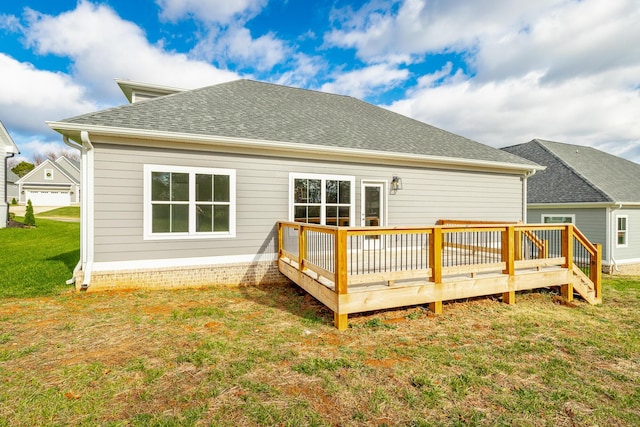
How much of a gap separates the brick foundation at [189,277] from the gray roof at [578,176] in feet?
47.4

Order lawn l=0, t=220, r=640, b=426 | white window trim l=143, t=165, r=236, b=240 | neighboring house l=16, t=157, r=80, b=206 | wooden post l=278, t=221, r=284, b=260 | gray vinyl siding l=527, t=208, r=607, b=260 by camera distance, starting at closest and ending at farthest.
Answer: lawn l=0, t=220, r=640, b=426 < white window trim l=143, t=165, r=236, b=240 < wooden post l=278, t=221, r=284, b=260 < gray vinyl siding l=527, t=208, r=607, b=260 < neighboring house l=16, t=157, r=80, b=206

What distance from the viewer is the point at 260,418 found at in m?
2.30

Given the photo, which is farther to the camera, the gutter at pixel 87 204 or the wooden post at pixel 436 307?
the gutter at pixel 87 204

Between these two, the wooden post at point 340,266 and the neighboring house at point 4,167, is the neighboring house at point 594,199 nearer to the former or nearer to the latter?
the wooden post at point 340,266

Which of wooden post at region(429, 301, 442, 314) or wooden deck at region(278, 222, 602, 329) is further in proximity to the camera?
wooden post at region(429, 301, 442, 314)

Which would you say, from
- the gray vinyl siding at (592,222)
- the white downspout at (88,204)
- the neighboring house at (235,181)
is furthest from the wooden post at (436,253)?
the gray vinyl siding at (592,222)

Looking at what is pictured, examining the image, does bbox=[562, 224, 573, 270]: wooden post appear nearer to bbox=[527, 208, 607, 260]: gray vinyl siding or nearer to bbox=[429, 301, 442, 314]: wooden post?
bbox=[429, 301, 442, 314]: wooden post

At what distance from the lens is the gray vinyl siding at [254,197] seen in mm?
5777

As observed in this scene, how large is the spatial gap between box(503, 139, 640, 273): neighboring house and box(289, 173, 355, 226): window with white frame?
12.2m

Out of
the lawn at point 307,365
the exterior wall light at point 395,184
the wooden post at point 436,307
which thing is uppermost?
the exterior wall light at point 395,184

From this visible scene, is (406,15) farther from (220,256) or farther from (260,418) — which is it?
(260,418)

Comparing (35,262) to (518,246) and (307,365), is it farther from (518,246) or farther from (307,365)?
(518,246)

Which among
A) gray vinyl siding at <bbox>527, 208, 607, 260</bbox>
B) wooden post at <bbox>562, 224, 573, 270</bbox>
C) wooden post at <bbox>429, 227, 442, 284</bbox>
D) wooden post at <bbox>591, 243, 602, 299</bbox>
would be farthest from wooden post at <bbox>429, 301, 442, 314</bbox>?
gray vinyl siding at <bbox>527, 208, 607, 260</bbox>

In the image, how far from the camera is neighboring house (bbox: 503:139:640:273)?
12.8m
